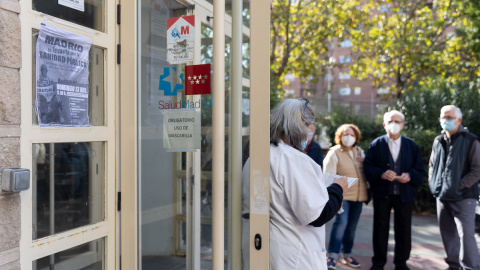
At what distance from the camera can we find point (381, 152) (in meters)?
5.45

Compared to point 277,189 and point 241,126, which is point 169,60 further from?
point 277,189

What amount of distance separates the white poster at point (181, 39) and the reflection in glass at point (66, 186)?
0.77m

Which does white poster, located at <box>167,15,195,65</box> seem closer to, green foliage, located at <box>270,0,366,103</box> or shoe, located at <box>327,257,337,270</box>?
shoe, located at <box>327,257,337,270</box>

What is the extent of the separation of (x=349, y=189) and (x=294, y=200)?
3.50 metres

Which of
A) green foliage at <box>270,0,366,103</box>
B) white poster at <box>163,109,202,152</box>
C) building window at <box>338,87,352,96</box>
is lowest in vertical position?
white poster at <box>163,109,202,152</box>

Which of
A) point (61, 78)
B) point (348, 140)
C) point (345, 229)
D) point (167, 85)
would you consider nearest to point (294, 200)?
point (167, 85)

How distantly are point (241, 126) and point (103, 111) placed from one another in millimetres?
957

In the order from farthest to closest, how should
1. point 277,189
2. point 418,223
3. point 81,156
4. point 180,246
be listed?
point 418,223, point 180,246, point 81,156, point 277,189

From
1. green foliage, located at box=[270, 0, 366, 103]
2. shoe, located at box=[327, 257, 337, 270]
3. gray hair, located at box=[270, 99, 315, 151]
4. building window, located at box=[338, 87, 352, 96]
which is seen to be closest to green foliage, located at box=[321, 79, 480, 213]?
green foliage, located at box=[270, 0, 366, 103]

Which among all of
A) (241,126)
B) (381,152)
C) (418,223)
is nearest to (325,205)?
(241,126)

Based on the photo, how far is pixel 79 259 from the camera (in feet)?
9.31

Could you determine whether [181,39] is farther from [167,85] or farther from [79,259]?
[79,259]

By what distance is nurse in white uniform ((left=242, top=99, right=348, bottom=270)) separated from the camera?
7.95 feet

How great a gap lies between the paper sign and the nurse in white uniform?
441 millimetres
